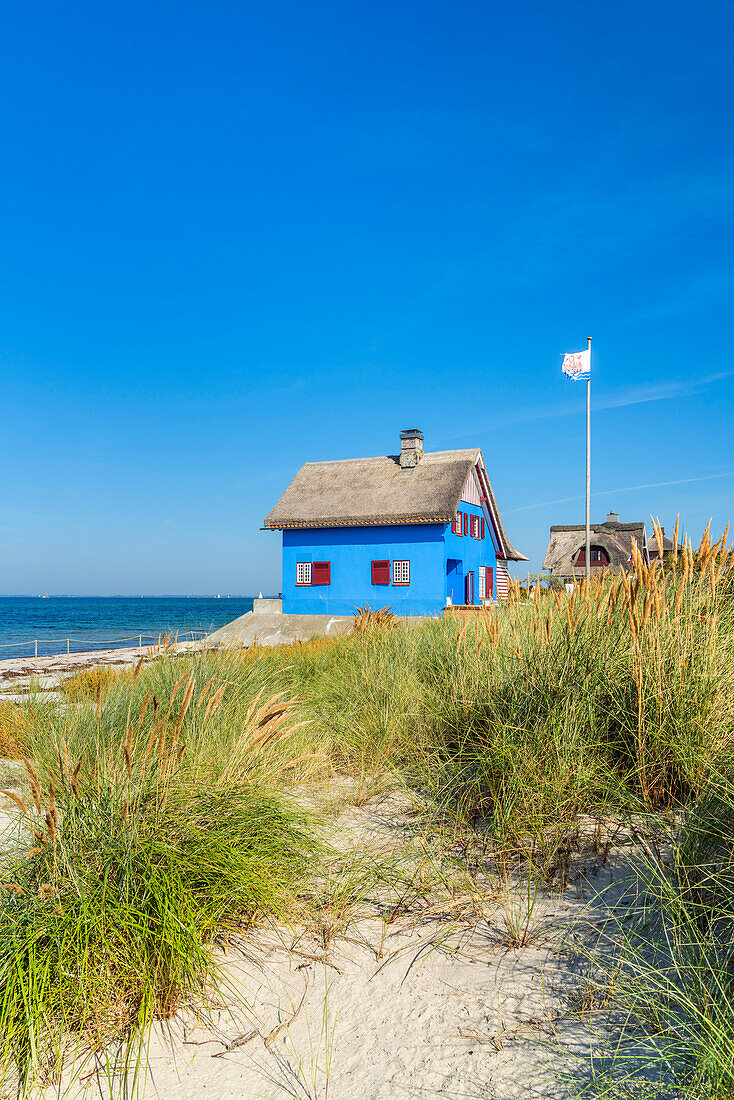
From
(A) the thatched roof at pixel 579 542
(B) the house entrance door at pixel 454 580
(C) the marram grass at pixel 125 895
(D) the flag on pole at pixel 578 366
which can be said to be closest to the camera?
(C) the marram grass at pixel 125 895

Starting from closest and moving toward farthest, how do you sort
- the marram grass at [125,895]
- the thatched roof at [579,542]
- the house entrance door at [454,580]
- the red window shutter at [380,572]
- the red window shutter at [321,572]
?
A: 1. the marram grass at [125,895]
2. the red window shutter at [380,572]
3. the house entrance door at [454,580]
4. the red window shutter at [321,572]
5. the thatched roof at [579,542]

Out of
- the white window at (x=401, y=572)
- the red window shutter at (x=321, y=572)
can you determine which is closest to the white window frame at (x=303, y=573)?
the red window shutter at (x=321, y=572)

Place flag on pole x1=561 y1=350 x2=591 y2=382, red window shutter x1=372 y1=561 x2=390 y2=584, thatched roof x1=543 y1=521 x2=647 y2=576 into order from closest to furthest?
flag on pole x1=561 y1=350 x2=591 y2=382, red window shutter x1=372 y1=561 x2=390 y2=584, thatched roof x1=543 y1=521 x2=647 y2=576

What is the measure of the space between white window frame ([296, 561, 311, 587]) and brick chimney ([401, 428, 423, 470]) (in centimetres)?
552

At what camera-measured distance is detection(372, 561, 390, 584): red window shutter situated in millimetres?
23172

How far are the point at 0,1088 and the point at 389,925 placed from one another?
1.55 meters

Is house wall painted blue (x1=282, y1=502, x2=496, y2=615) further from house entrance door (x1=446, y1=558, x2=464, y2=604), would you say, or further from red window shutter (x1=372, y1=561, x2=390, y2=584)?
red window shutter (x1=372, y1=561, x2=390, y2=584)

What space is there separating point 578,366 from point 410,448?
23.2 ft

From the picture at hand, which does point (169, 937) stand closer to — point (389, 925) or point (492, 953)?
point (389, 925)

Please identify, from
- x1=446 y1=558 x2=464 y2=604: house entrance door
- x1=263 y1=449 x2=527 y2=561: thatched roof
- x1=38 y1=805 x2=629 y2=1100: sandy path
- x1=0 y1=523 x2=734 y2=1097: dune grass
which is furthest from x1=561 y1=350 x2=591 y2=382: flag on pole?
x1=38 y1=805 x2=629 y2=1100: sandy path

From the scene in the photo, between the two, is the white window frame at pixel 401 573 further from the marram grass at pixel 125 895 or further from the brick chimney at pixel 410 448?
the marram grass at pixel 125 895

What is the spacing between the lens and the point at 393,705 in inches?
204

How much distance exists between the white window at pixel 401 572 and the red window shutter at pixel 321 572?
270cm

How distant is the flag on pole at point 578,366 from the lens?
20578mm
